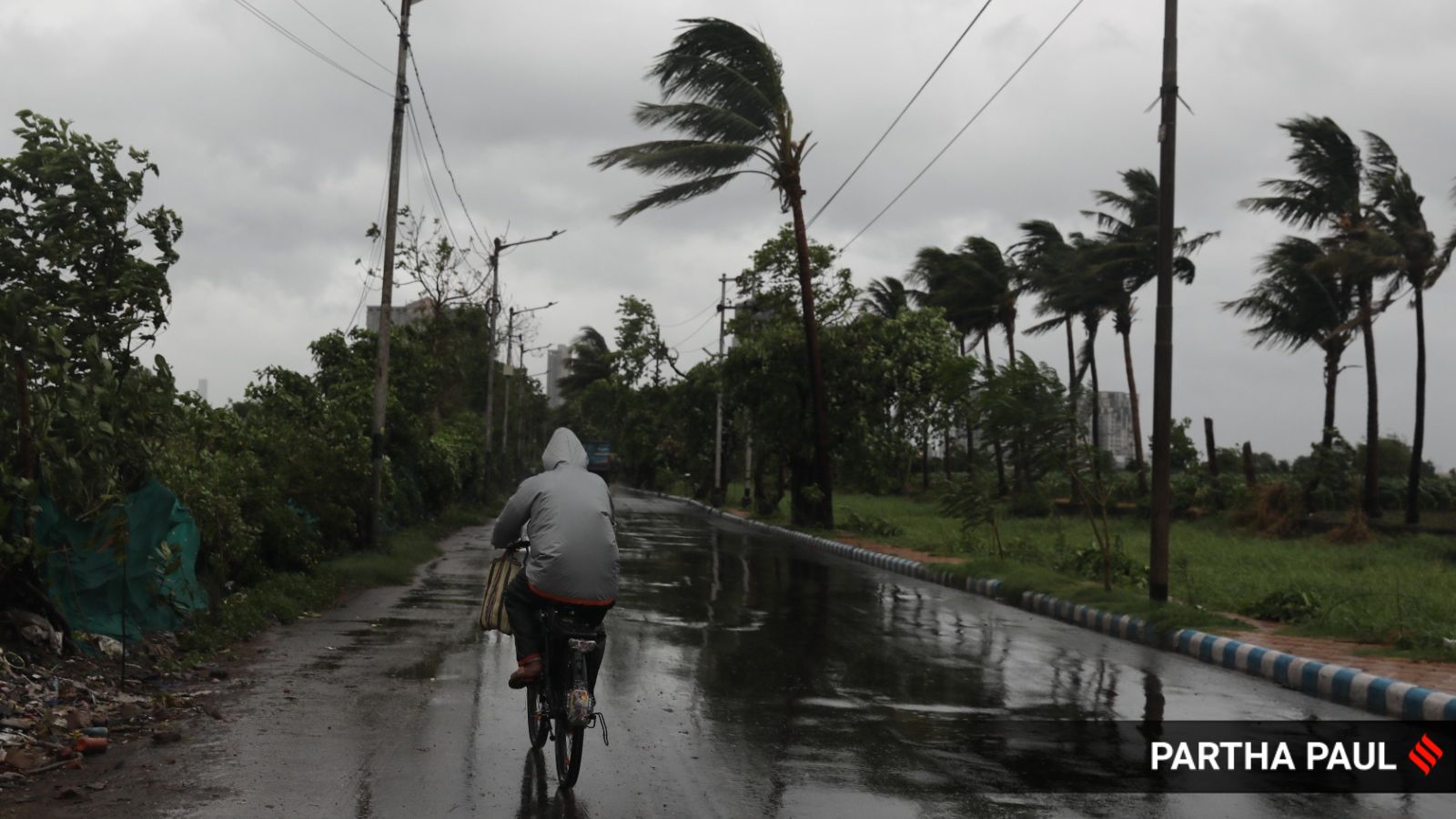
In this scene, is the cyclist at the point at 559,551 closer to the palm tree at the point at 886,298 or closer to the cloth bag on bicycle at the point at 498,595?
the cloth bag on bicycle at the point at 498,595

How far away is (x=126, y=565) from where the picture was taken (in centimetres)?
955

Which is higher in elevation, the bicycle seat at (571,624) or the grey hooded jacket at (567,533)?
the grey hooded jacket at (567,533)

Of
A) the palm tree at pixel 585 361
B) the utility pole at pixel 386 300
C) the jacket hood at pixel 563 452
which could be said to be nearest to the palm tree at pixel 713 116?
the utility pole at pixel 386 300

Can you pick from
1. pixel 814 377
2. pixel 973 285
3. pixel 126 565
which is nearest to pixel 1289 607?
pixel 126 565

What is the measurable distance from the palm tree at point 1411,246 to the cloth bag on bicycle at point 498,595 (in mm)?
27837

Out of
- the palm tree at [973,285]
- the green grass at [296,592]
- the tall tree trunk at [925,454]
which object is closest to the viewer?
the green grass at [296,592]

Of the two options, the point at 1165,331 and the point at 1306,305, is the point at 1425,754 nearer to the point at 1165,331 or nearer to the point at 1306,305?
the point at 1165,331

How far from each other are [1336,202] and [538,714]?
32097 millimetres

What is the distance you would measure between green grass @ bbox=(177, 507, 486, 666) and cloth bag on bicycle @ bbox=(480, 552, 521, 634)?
3.39m

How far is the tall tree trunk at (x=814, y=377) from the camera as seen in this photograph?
3038cm

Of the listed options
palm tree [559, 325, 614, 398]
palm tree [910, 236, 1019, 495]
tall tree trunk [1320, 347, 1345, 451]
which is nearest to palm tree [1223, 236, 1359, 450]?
tall tree trunk [1320, 347, 1345, 451]

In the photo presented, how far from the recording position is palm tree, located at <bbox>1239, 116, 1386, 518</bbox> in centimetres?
3281

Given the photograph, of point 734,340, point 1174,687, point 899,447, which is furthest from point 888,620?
point 734,340

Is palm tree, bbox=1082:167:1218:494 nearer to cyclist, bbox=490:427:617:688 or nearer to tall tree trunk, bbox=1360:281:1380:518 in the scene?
tall tree trunk, bbox=1360:281:1380:518
